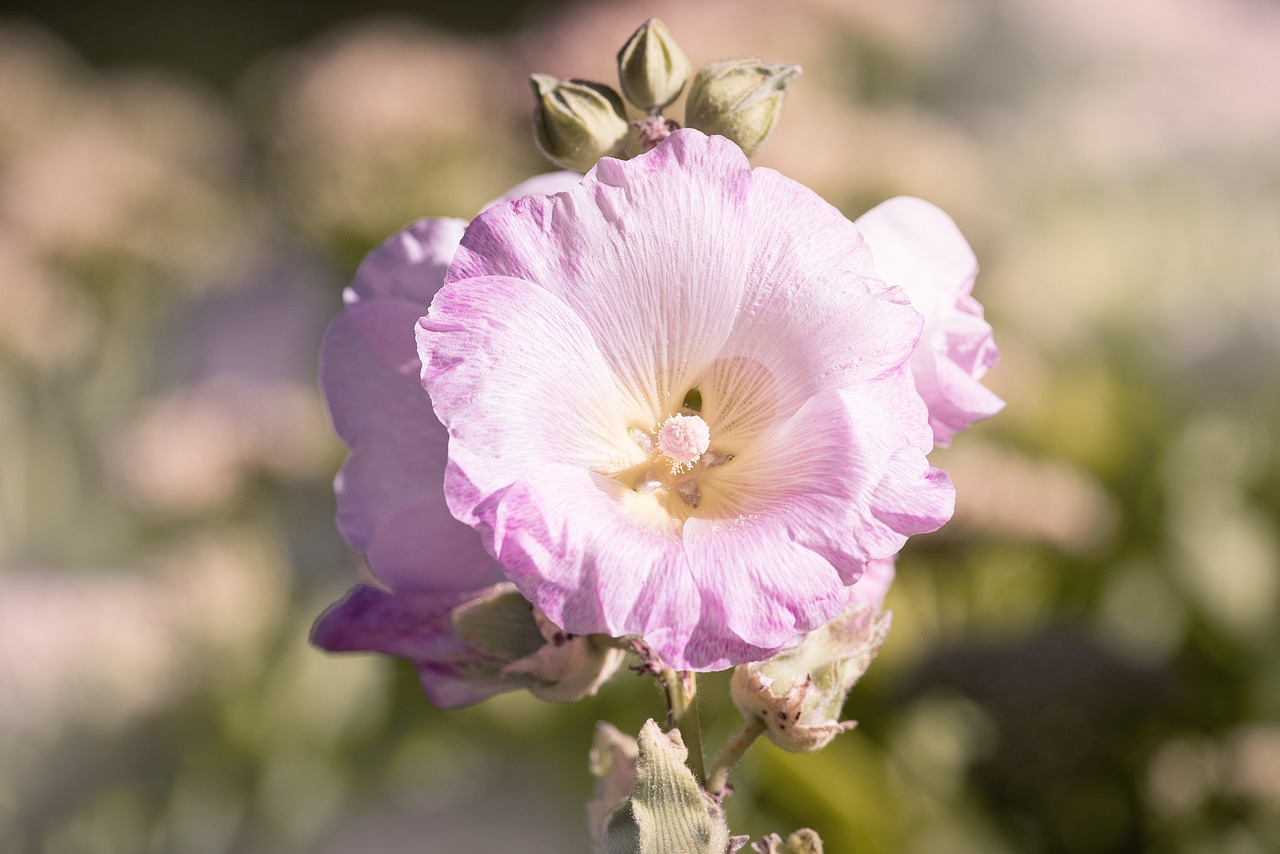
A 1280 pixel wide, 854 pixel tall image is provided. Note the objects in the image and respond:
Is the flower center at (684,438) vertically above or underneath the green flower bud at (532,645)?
above

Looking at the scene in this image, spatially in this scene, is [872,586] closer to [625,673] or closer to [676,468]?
[676,468]

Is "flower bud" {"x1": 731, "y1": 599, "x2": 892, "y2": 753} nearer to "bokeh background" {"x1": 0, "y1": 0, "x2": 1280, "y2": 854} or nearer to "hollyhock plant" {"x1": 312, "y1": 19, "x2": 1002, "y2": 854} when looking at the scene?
"hollyhock plant" {"x1": 312, "y1": 19, "x2": 1002, "y2": 854}

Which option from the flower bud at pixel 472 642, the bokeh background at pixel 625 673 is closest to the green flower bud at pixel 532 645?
the flower bud at pixel 472 642

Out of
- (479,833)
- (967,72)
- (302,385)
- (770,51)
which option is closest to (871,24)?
(770,51)

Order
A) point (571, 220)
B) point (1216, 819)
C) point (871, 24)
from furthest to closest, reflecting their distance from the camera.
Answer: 1. point (871, 24)
2. point (1216, 819)
3. point (571, 220)

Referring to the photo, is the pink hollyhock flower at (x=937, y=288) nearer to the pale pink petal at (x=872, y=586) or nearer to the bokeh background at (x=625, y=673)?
the pale pink petal at (x=872, y=586)

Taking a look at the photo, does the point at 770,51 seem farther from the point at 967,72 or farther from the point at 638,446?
the point at 638,446

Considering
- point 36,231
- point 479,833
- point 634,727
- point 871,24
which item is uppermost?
point 871,24
